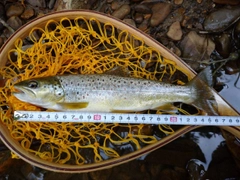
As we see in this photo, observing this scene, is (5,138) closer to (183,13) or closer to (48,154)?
(48,154)

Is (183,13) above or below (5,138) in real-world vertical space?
above

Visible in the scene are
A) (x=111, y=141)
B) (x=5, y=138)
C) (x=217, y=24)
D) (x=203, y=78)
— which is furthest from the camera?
(x=217, y=24)

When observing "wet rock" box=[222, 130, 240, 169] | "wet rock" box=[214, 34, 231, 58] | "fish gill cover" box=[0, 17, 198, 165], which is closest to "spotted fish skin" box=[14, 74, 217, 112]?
"fish gill cover" box=[0, 17, 198, 165]

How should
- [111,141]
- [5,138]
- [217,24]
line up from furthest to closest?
[217,24] → [111,141] → [5,138]

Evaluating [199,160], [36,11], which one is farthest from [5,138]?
[199,160]

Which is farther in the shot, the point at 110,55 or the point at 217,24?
the point at 217,24

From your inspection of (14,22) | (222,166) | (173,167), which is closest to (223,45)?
(222,166)
